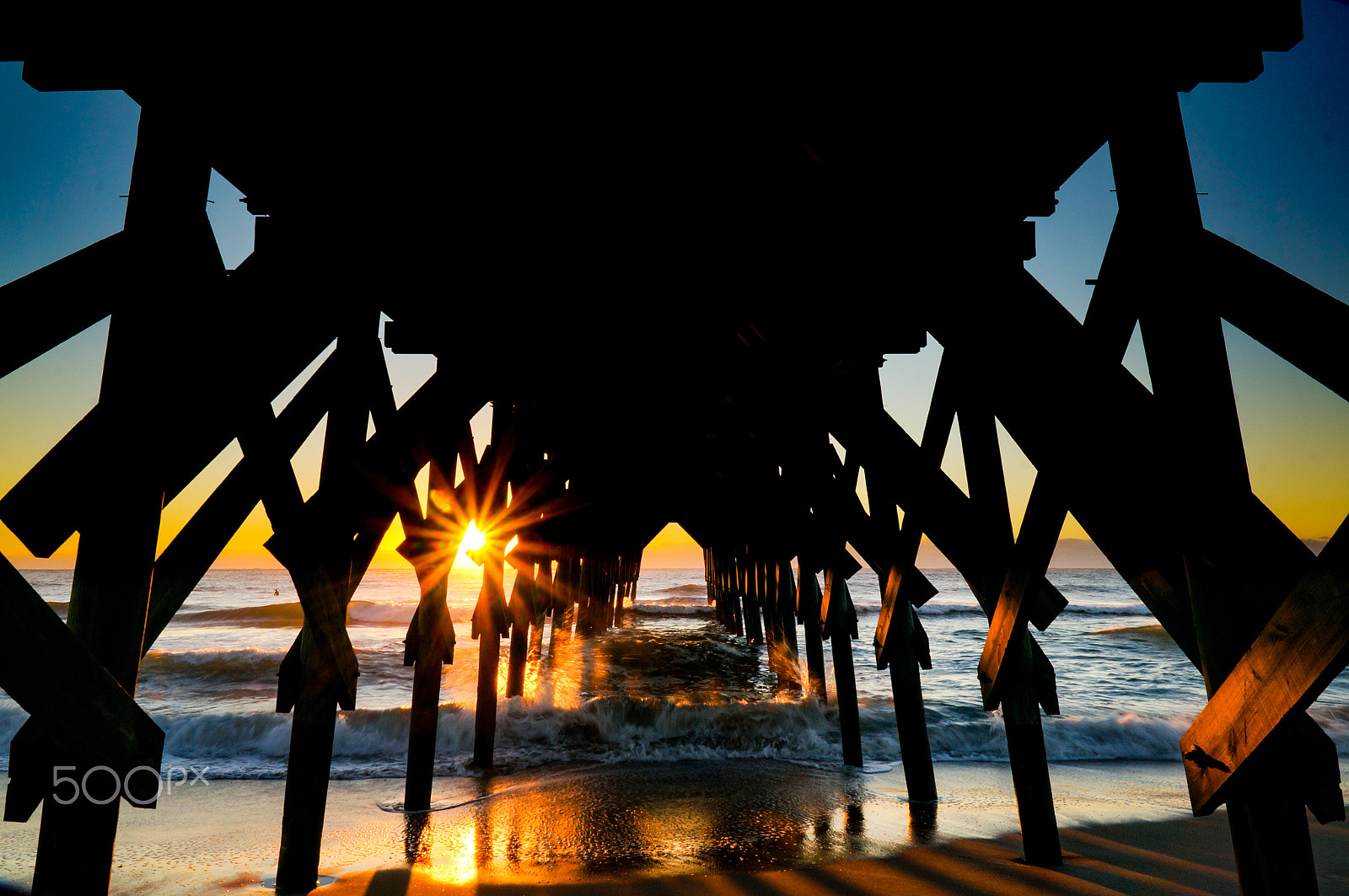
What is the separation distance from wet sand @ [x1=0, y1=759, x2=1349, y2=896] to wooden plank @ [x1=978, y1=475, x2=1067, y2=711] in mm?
1045

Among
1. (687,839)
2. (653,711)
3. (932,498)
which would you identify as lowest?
(653,711)

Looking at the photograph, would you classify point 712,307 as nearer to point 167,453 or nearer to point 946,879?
point 167,453

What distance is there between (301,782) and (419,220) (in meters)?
2.14

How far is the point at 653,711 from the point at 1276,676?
6.73 meters

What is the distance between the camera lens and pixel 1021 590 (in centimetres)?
208

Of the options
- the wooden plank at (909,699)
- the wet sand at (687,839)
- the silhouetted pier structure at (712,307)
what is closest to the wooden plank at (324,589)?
the silhouetted pier structure at (712,307)

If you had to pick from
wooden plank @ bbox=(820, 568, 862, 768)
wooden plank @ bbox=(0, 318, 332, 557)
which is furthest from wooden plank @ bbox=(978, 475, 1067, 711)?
wooden plank @ bbox=(820, 568, 862, 768)

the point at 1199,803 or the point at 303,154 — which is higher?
the point at 303,154

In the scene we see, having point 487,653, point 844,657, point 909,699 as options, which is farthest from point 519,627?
point 909,699

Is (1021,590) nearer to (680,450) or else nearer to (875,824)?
(875,824)

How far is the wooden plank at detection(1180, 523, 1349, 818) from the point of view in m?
1.05

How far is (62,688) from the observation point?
4.30 feet

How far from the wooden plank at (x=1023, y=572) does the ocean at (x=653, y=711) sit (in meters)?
3.63

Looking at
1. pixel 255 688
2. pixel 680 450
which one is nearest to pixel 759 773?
pixel 680 450
